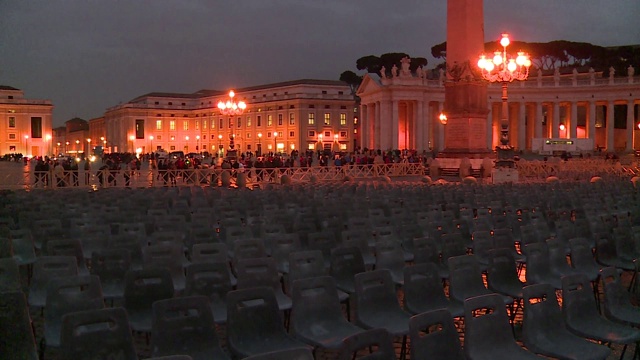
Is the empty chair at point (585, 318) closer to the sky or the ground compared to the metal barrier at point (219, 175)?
closer to the ground

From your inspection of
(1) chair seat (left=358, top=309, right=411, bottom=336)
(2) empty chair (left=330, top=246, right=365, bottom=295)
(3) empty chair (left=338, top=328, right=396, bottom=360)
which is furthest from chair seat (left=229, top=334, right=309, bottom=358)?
(2) empty chair (left=330, top=246, right=365, bottom=295)

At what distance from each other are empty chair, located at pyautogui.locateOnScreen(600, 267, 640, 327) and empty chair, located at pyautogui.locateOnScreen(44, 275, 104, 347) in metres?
4.99

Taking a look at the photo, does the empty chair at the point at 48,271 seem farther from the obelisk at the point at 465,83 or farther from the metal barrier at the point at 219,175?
the obelisk at the point at 465,83

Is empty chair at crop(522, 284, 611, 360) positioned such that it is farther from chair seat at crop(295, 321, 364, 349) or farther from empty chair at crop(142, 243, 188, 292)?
empty chair at crop(142, 243, 188, 292)

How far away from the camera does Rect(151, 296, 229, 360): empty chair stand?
→ 473cm

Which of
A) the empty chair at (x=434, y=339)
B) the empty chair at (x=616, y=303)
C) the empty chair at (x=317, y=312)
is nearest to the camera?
the empty chair at (x=434, y=339)

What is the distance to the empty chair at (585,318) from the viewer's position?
5480 mm

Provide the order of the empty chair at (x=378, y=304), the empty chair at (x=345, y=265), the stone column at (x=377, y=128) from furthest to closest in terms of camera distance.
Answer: the stone column at (x=377, y=128), the empty chair at (x=345, y=265), the empty chair at (x=378, y=304)

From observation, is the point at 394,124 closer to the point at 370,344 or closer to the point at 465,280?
the point at 465,280

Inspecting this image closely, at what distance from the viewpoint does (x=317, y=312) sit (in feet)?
18.7

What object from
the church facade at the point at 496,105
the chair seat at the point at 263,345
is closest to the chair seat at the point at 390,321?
the chair seat at the point at 263,345

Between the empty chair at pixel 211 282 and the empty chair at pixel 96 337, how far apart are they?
1.70 metres

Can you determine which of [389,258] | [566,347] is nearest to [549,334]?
[566,347]

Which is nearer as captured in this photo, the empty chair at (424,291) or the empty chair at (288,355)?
the empty chair at (288,355)
